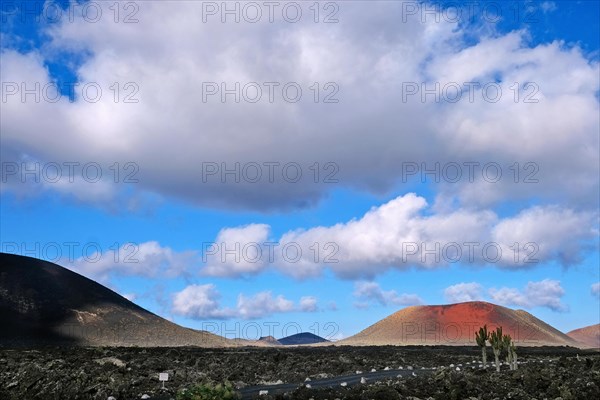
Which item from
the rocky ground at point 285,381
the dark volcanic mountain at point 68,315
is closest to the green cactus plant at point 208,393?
the rocky ground at point 285,381

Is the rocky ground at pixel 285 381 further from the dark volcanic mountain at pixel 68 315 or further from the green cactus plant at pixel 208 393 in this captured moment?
the dark volcanic mountain at pixel 68 315

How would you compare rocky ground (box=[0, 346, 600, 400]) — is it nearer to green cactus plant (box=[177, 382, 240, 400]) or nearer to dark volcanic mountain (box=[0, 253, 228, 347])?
green cactus plant (box=[177, 382, 240, 400])

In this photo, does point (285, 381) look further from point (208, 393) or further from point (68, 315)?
point (68, 315)

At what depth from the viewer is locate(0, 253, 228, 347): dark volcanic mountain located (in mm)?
143125

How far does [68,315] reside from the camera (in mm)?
153375

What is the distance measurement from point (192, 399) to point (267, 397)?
8.65 meters

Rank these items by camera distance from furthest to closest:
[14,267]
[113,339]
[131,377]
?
[14,267]
[113,339]
[131,377]

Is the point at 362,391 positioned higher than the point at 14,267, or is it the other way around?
the point at 14,267

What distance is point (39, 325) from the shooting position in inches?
5778

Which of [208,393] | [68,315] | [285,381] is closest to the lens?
[208,393]

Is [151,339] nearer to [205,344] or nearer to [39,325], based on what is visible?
[205,344]

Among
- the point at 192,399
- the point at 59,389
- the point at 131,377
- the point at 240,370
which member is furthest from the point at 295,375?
the point at 192,399

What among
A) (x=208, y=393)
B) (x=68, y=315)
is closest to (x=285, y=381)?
(x=208, y=393)

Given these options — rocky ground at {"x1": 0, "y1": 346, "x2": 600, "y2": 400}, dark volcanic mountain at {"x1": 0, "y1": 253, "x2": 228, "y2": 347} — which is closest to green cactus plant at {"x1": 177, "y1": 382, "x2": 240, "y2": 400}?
rocky ground at {"x1": 0, "y1": 346, "x2": 600, "y2": 400}
